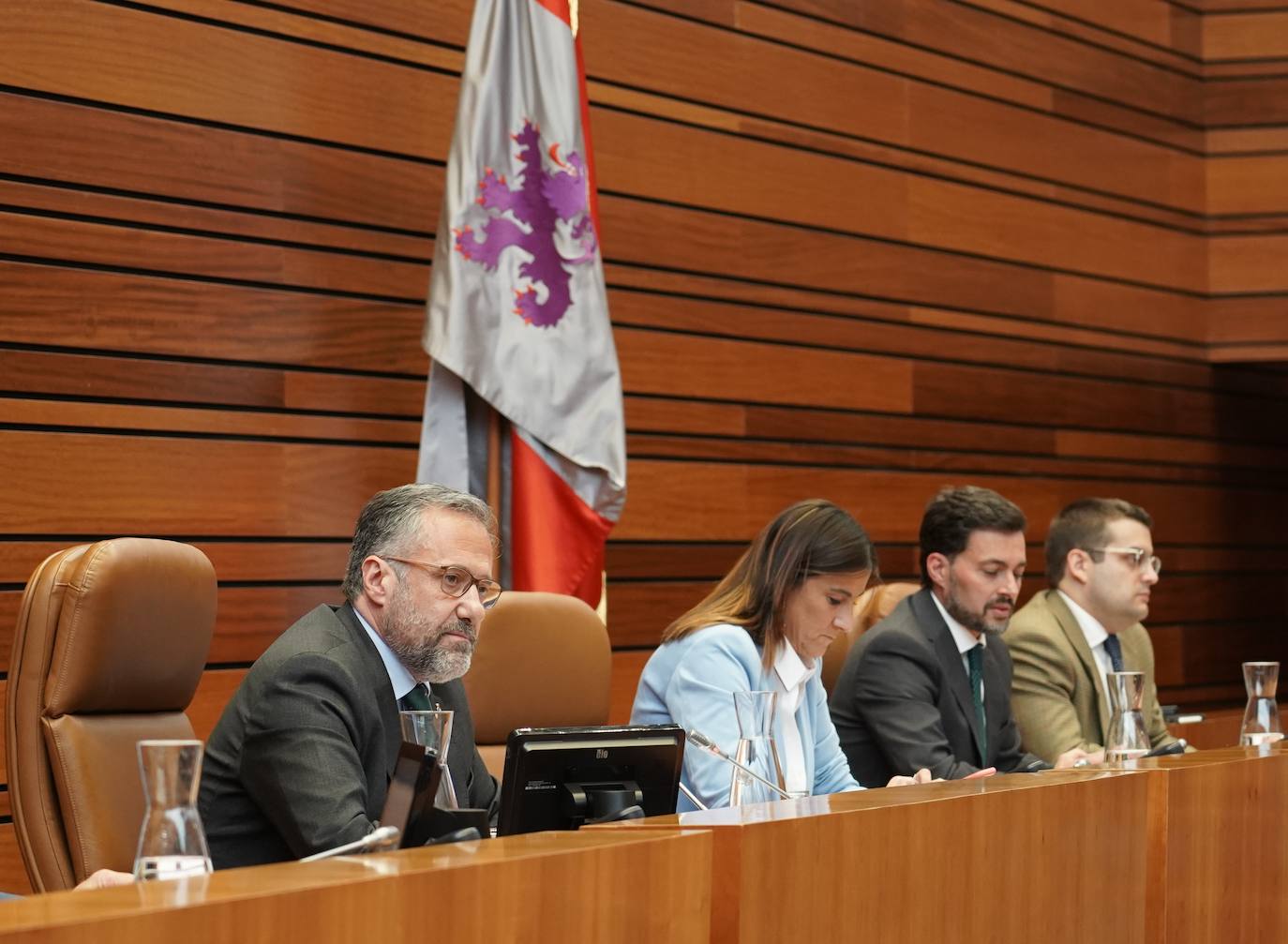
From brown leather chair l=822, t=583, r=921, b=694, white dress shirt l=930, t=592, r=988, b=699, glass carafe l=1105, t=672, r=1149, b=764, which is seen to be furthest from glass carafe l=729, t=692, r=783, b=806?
brown leather chair l=822, t=583, r=921, b=694

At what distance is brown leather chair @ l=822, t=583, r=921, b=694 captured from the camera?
397 centimetres

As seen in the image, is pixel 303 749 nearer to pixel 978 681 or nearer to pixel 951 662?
pixel 951 662

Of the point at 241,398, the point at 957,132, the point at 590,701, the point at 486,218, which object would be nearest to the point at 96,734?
the point at 590,701

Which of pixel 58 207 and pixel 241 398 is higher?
pixel 58 207

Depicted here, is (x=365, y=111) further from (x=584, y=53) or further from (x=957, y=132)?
(x=957, y=132)

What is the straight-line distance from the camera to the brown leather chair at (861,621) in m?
3.97

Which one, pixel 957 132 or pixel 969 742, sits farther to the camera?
pixel 957 132

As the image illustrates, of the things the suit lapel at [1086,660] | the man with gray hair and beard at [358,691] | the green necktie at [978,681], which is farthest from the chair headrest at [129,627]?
the suit lapel at [1086,660]

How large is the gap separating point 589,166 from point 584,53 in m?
0.71

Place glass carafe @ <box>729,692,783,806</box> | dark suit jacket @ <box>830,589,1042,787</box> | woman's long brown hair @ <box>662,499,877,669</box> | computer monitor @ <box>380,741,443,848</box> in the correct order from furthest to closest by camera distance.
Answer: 1. dark suit jacket @ <box>830,589,1042,787</box>
2. woman's long brown hair @ <box>662,499,877,669</box>
3. glass carafe @ <box>729,692,783,806</box>
4. computer monitor @ <box>380,741,443,848</box>

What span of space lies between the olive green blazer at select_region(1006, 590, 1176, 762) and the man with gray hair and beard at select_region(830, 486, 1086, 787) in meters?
0.16

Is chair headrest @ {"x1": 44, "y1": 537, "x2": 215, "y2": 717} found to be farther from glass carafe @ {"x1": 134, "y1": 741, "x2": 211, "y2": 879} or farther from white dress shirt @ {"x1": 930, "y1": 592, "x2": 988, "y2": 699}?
white dress shirt @ {"x1": 930, "y1": 592, "x2": 988, "y2": 699}

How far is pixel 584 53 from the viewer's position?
4.72 m

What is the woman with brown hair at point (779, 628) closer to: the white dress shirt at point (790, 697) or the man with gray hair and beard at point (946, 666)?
the white dress shirt at point (790, 697)
